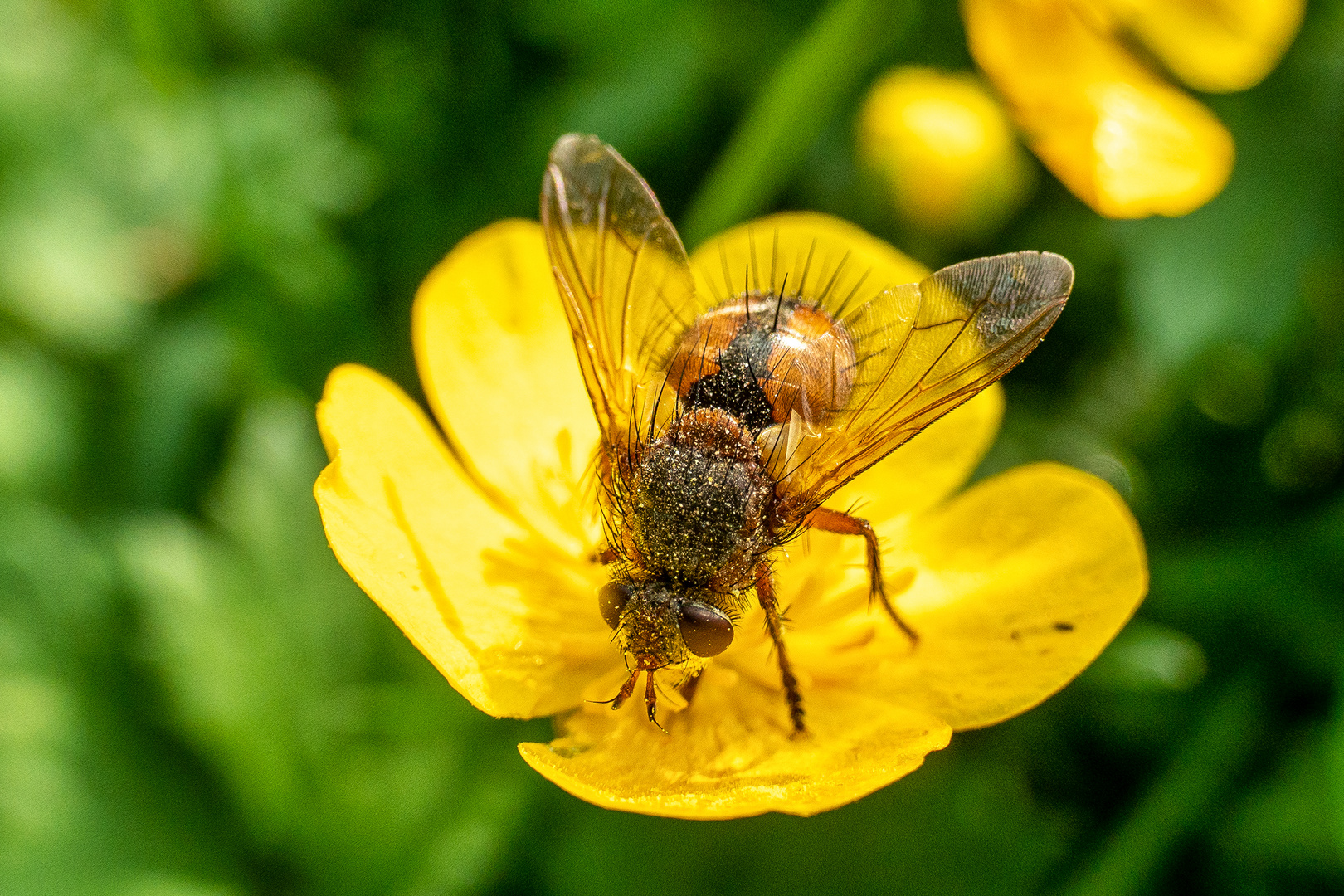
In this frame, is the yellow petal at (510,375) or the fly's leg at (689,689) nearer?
the fly's leg at (689,689)

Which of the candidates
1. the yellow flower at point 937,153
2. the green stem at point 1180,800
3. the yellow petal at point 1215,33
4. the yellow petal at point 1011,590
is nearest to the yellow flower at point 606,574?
the yellow petal at point 1011,590

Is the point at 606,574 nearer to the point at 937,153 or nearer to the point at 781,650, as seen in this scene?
the point at 781,650

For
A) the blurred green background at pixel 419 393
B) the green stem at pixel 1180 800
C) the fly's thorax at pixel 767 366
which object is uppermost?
the fly's thorax at pixel 767 366

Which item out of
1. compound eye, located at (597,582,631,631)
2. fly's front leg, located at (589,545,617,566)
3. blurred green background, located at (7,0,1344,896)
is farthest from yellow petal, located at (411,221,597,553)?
blurred green background, located at (7,0,1344,896)

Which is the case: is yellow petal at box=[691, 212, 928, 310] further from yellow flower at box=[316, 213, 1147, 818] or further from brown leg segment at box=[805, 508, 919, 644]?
brown leg segment at box=[805, 508, 919, 644]

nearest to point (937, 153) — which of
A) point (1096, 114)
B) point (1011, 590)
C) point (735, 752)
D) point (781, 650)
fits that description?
point (1096, 114)

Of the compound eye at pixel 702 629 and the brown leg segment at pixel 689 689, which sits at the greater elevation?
the compound eye at pixel 702 629

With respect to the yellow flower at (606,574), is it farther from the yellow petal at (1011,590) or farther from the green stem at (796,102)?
the green stem at (796,102)
